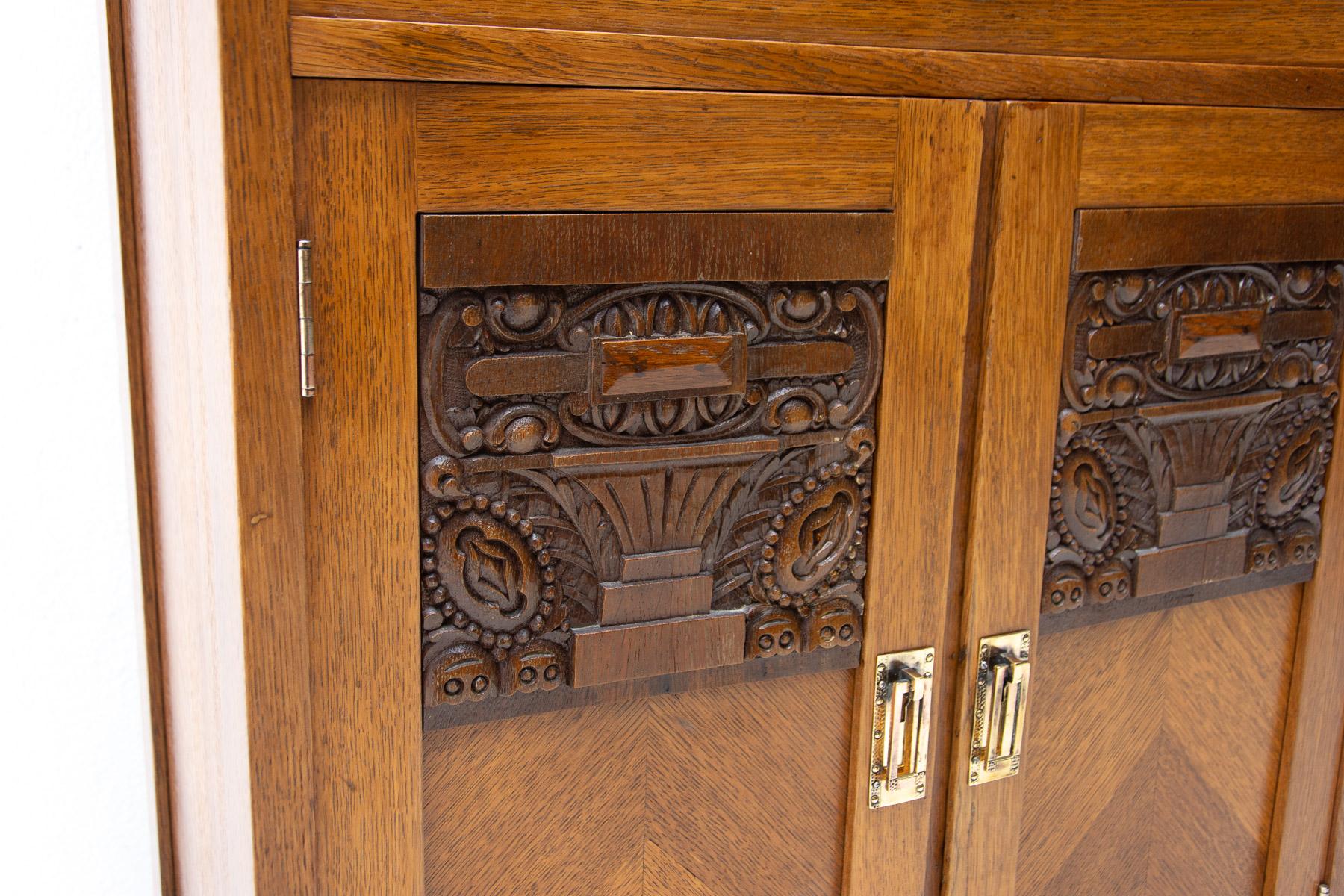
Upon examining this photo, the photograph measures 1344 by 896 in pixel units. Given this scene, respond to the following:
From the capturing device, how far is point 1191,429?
915 millimetres

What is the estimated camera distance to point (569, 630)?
2.42 ft

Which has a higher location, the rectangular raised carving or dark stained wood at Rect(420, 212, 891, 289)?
dark stained wood at Rect(420, 212, 891, 289)

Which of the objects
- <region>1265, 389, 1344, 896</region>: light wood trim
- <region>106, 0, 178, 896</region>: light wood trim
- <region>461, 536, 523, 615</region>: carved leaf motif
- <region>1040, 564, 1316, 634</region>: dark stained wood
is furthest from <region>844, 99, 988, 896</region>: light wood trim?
<region>106, 0, 178, 896</region>: light wood trim

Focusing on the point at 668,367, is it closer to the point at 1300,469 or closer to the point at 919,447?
the point at 919,447

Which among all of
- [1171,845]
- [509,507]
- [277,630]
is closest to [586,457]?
[509,507]

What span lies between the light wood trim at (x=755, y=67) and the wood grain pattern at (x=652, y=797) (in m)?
0.39

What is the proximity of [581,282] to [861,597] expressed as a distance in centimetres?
30

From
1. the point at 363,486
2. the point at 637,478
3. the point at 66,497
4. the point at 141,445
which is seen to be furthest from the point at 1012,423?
the point at 66,497

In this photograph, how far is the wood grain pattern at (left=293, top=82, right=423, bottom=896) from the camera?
0.63 meters

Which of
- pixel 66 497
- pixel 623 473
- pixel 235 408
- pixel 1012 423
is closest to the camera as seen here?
pixel 235 408

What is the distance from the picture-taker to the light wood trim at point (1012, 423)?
0.80 meters

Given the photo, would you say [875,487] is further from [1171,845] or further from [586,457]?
[1171,845]

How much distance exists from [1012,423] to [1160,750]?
0.34 meters

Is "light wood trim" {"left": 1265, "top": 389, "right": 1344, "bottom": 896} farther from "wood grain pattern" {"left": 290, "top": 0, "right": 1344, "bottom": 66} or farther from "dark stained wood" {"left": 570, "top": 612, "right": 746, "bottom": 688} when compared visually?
"dark stained wood" {"left": 570, "top": 612, "right": 746, "bottom": 688}
